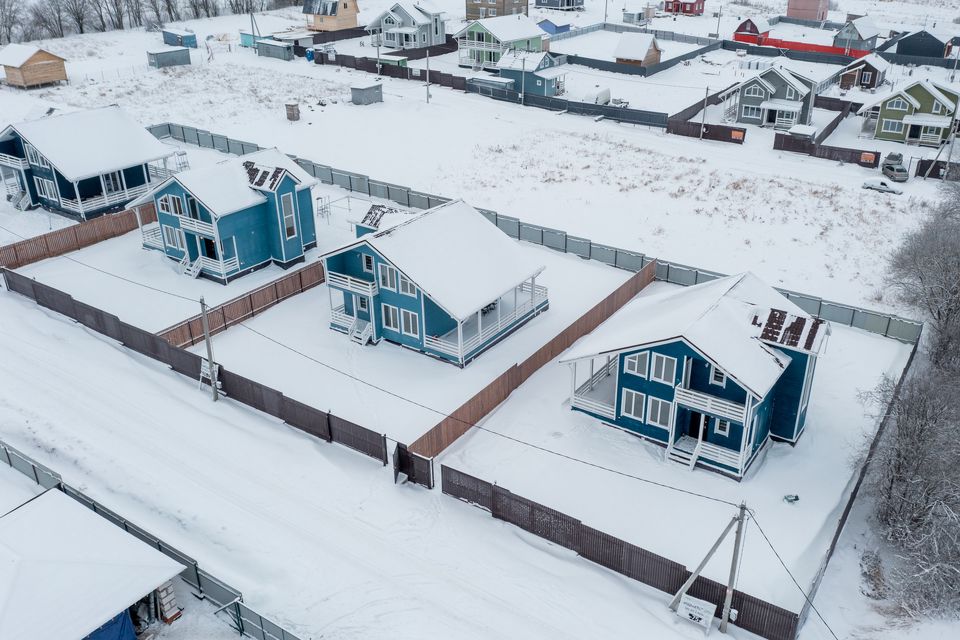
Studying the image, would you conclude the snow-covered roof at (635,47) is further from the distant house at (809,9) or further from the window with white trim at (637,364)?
the window with white trim at (637,364)

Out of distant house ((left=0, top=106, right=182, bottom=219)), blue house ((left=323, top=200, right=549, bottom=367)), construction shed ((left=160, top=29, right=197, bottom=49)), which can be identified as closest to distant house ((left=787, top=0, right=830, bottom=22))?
construction shed ((left=160, top=29, right=197, bottom=49))

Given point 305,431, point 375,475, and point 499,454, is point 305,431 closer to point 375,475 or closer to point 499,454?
point 375,475

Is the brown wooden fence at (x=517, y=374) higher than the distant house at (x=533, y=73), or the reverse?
the distant house at (x=533, y=73)

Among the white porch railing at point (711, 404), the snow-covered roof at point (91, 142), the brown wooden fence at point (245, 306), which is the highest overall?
the snow-covered roof at point (91, 142)

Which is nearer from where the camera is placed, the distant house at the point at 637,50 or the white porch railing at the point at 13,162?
the white porch railing at the point at 13,162

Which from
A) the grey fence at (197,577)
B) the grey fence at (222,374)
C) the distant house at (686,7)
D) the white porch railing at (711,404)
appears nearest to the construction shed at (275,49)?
the grey fence at (222,374)

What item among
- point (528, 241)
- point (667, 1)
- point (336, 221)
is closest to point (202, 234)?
point (336, 221)

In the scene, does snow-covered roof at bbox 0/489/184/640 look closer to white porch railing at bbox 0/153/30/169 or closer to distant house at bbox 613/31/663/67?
white porch railing at bbox 0/153/30/169
